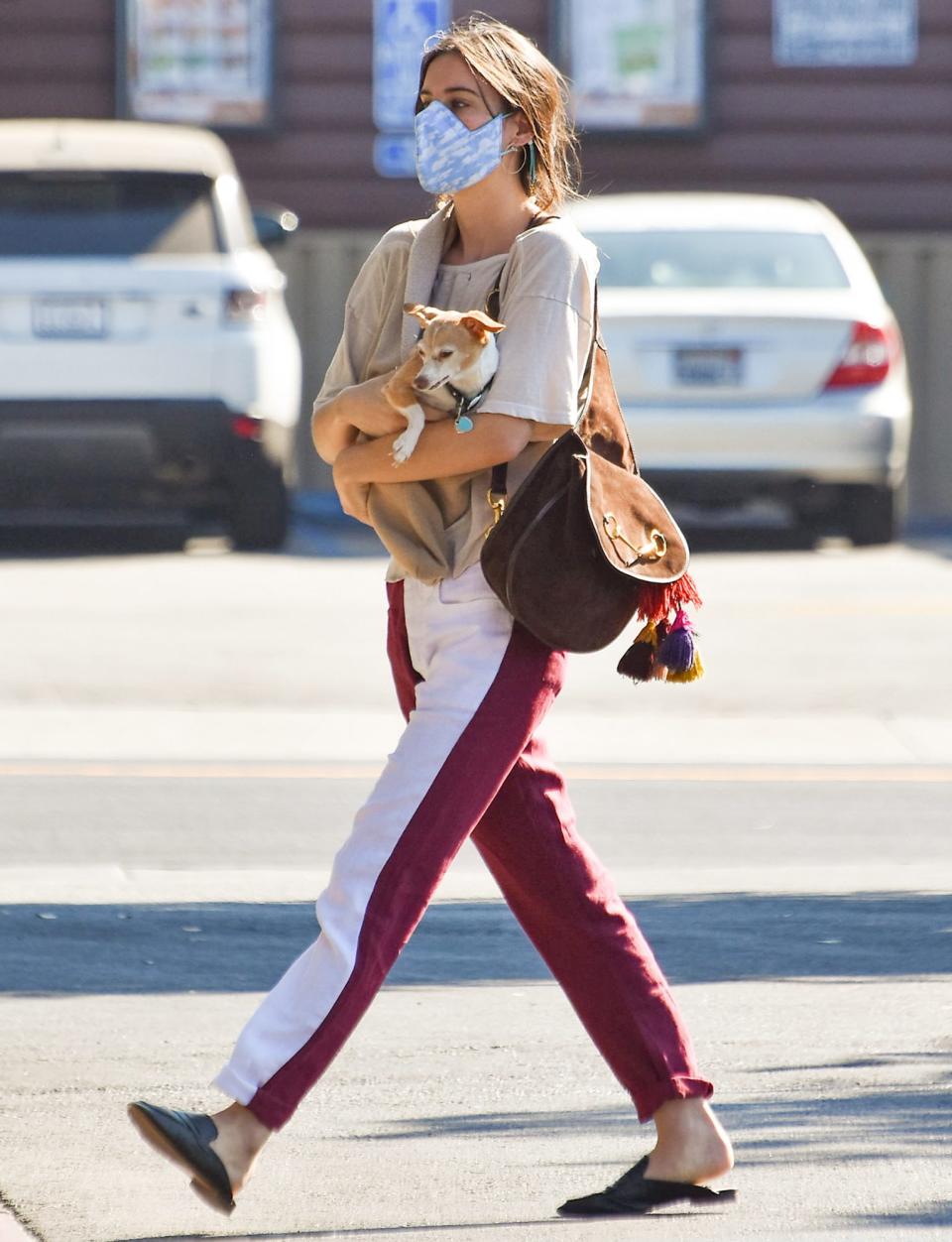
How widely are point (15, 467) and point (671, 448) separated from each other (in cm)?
313

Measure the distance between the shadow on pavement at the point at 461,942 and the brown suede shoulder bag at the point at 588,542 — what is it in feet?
6.45

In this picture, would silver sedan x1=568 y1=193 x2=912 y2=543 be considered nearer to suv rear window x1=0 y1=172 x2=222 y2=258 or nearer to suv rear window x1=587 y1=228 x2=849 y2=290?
suv rear window x1=587 y1=228 x2=849 y2=290

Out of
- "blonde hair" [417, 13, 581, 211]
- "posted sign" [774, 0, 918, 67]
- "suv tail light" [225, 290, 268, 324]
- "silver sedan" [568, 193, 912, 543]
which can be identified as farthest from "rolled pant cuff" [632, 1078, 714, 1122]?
"posted sign" [774, 0, 918, 67]

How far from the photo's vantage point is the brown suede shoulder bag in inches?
151

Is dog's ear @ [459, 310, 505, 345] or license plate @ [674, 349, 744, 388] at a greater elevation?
dog's ear @ [459, 310, 505, 345]

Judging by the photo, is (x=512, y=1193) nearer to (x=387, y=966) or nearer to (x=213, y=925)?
(x=387, y=966)

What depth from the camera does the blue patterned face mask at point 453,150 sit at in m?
3.90

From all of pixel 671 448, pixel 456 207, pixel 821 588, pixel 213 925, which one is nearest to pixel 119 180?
pixel 671 448

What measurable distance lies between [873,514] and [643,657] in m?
9.83

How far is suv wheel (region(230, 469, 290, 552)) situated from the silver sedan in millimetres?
1785

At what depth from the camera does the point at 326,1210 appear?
4.09 meters

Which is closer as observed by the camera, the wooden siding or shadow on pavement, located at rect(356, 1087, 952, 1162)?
shadow on pavement, located at rect(356, 1087, 952, 1162)

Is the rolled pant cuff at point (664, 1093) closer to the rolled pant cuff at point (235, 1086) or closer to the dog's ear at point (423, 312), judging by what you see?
the rolled pant cuff at point (235, 1086)

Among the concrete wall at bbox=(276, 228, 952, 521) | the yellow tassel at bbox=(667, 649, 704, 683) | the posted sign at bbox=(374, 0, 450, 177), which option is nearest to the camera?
the yellow tassel at bbox=(667, 649, 704, 683)
